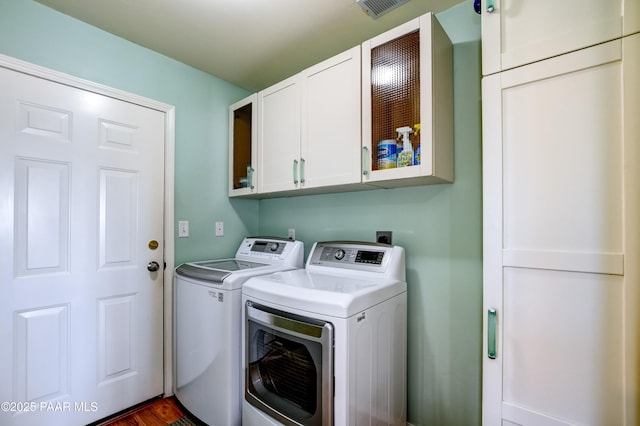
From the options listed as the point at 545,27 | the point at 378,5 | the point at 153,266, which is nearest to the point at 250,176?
the point at 153,266

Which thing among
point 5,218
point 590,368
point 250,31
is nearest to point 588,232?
point 590,368

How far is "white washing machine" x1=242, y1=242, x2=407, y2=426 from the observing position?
46.9 inches

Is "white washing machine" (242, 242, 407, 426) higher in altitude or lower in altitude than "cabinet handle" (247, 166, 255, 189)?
lower

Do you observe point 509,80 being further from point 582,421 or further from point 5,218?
point 5,218

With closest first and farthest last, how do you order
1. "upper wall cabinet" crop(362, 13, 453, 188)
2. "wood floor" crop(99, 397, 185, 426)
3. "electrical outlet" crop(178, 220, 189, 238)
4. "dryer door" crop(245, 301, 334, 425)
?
"dryer door" crop(245, 301, 334, 425), "upper wall cabinet" crop(362, 13, 453, 188), "wood floor" crop(99, 397, 185, 426), "electrical outlet" crop(178, 220, 189, 238)

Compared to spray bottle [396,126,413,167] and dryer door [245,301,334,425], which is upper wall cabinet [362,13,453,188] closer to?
spray bottle [396,126,413,167]

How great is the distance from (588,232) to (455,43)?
1.20 meters

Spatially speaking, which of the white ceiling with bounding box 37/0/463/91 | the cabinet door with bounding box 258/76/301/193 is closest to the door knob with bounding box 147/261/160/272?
the cabinet door with bounding box 258/76/301/193

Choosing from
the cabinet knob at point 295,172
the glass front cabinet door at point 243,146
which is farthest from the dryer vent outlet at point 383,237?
the glass front cabinet door at point 243,146

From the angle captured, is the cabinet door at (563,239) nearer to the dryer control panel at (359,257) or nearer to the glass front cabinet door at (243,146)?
the dryer control panel at (359,257)

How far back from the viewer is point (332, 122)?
1.71 m

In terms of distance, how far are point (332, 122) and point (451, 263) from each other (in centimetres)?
103

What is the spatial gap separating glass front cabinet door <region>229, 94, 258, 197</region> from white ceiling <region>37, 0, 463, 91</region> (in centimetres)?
32

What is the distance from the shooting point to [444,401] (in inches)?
63.8
